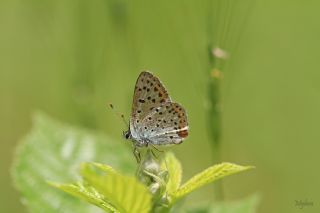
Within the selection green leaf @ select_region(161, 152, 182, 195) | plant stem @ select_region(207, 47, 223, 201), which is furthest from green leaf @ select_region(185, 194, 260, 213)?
green leaf @ select_region(161, 152, 182, 195)

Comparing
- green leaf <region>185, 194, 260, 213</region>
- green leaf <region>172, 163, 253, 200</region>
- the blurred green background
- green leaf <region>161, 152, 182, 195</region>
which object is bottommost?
green leaf <region>172, 163, 253, 200</region>

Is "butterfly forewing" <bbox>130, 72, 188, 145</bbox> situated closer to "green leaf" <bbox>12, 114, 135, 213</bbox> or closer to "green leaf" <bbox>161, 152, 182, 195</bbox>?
"green leaf" <bbox>161, 152, 182, 195</bbox>

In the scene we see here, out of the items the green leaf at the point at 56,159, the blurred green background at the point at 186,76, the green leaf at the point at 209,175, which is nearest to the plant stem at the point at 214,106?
Answer: the green leaf at the point at 56,159

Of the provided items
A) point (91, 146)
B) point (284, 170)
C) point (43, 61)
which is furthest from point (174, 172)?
point (43, 61)

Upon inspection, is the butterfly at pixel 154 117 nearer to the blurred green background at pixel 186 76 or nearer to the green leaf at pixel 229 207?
the green leaf at pixel 229 207

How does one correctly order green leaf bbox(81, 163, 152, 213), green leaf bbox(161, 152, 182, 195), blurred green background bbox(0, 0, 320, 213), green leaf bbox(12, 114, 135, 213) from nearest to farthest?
green leaf bbox(81, 163, 152, 213) < green leaf bbox(161, 152, 182, 195) < green leaf bbox(12, 114, 135, 213) < blurred green background bbox(0, 0, 320, 213)

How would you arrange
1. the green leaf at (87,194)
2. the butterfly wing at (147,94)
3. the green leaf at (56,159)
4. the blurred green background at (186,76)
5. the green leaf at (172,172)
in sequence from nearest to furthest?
the green leaf at (87,194) → the green leaf at (172,172) → the butterfly wing at (147,94) → the green leaf at (56,159) → the blurred green background at (186,76)

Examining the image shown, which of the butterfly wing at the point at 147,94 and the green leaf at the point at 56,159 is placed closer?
the butterfly wing at the point at 147,94

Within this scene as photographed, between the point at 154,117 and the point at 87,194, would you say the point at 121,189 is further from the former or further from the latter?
the point at 154,117
